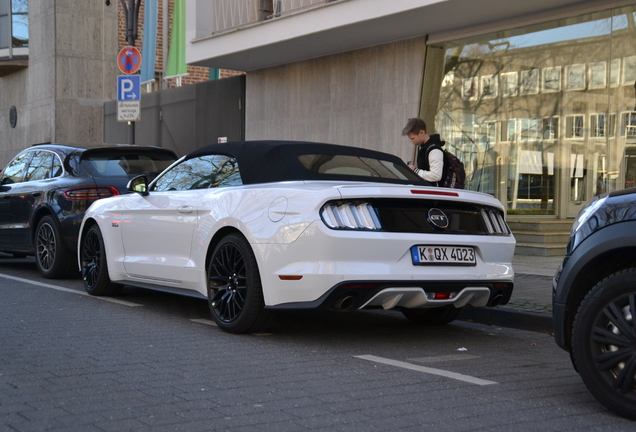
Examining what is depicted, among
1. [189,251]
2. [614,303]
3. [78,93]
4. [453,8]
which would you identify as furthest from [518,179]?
[78,93]

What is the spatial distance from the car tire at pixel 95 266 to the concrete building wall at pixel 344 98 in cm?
675

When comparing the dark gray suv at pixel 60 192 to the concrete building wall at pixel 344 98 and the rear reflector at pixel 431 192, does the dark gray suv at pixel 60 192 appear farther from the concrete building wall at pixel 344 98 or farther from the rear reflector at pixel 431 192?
the concrete building wall at pixel 344 98

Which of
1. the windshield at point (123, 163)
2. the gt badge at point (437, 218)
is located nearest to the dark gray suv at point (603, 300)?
the gt badge at point (437, 218)

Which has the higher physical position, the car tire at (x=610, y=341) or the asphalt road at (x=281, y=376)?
the car tire at (x=610, y=341)

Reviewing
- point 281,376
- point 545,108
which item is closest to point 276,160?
point 281,376

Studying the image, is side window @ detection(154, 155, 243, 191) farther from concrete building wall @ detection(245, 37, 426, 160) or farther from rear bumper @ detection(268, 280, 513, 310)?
concrete building wall @ detection(245, 37, 426, 160)

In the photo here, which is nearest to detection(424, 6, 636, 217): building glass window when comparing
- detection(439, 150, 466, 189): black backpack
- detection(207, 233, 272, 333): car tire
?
detection(439, 150, 466, 189): black backpack

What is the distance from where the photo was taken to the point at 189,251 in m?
6.71

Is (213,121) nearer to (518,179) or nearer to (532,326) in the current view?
(518,179)

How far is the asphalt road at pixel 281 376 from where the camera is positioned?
12.7 feet

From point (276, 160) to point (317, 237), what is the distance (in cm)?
115

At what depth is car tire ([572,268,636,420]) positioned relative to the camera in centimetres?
388

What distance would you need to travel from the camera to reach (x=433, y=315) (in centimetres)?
704

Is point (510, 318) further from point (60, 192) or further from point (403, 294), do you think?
point (60, 192)
